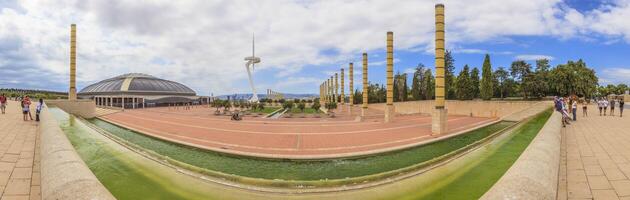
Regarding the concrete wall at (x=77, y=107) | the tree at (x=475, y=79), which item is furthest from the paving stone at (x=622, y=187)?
the tree at (x=475, y=79)

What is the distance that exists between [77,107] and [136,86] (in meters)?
47.8

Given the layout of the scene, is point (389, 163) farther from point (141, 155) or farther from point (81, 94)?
point (81, 94)

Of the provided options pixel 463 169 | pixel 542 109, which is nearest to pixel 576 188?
pixel 463 169

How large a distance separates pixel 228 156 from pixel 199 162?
96cm

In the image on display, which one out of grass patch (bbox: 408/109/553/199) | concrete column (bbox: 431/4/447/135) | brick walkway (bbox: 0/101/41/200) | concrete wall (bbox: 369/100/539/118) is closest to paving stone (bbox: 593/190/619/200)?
grass patch (bbox: 408/109/553/199)

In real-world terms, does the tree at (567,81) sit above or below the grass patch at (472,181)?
above

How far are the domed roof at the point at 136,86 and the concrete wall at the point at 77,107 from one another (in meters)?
44.0

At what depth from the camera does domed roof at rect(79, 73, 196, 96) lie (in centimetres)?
6932

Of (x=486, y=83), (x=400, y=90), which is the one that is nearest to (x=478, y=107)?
(x=486, y=83)

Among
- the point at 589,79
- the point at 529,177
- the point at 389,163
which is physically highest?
the point at 589,79

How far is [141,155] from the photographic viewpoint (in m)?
9.30

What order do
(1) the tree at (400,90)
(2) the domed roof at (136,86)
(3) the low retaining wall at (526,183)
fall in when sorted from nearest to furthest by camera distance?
(3) the low retaining wall at (526,183) < (1) the tree at (400,90) < (2) the domed roof at (136,86)

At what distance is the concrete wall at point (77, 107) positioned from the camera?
25.8 metres

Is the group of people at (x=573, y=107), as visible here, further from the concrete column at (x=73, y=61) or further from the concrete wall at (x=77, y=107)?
the concrete column at (x=73, y=61)
